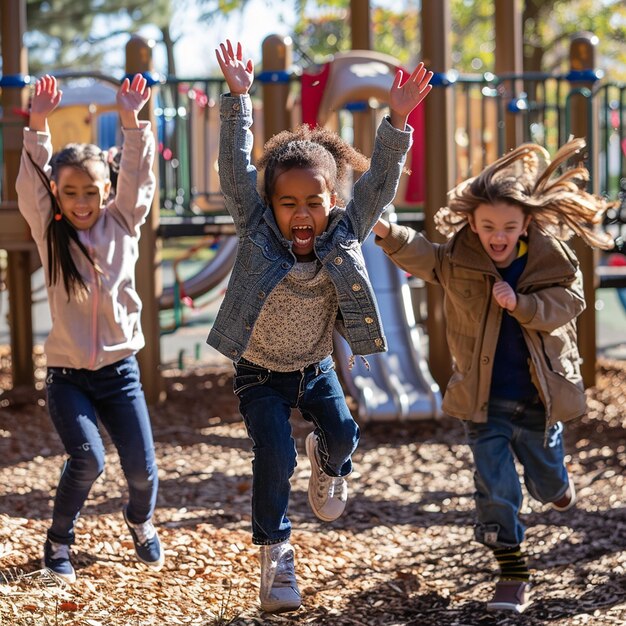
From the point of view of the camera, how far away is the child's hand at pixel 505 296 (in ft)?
13.1

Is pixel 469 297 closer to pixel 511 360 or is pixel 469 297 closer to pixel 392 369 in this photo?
pixel 511 360

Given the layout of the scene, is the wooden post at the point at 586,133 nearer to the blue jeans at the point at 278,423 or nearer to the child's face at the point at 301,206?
the blue jeans at the point at 278,423

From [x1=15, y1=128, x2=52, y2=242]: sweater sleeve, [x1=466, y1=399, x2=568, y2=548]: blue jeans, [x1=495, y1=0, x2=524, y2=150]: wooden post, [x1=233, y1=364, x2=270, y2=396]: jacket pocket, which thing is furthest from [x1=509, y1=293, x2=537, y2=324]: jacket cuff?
[x1=495, y1=0, x2=524, y2=150]: wooden post

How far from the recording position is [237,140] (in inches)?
147

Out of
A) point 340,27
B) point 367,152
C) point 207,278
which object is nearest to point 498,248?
point 367,152

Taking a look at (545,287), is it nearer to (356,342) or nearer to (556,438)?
(556,438)

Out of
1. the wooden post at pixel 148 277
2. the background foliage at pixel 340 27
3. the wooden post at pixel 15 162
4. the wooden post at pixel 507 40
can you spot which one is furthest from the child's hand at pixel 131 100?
the background foliage at pixel 340 27

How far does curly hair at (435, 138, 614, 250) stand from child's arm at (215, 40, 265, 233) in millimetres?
942

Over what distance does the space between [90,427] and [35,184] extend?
968 mm

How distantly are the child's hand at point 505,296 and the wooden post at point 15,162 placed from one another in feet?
17.9

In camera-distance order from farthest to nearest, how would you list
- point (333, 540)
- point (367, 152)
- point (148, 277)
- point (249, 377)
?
point (367, 152), point (148, 277), point (333, 540), point (249, 377)

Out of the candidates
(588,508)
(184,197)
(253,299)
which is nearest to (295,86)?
(184,197)

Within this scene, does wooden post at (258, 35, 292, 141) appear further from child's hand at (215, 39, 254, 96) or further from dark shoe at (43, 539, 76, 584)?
dark shoe at (43, 539, 76, 584)

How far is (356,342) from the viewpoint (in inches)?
148
